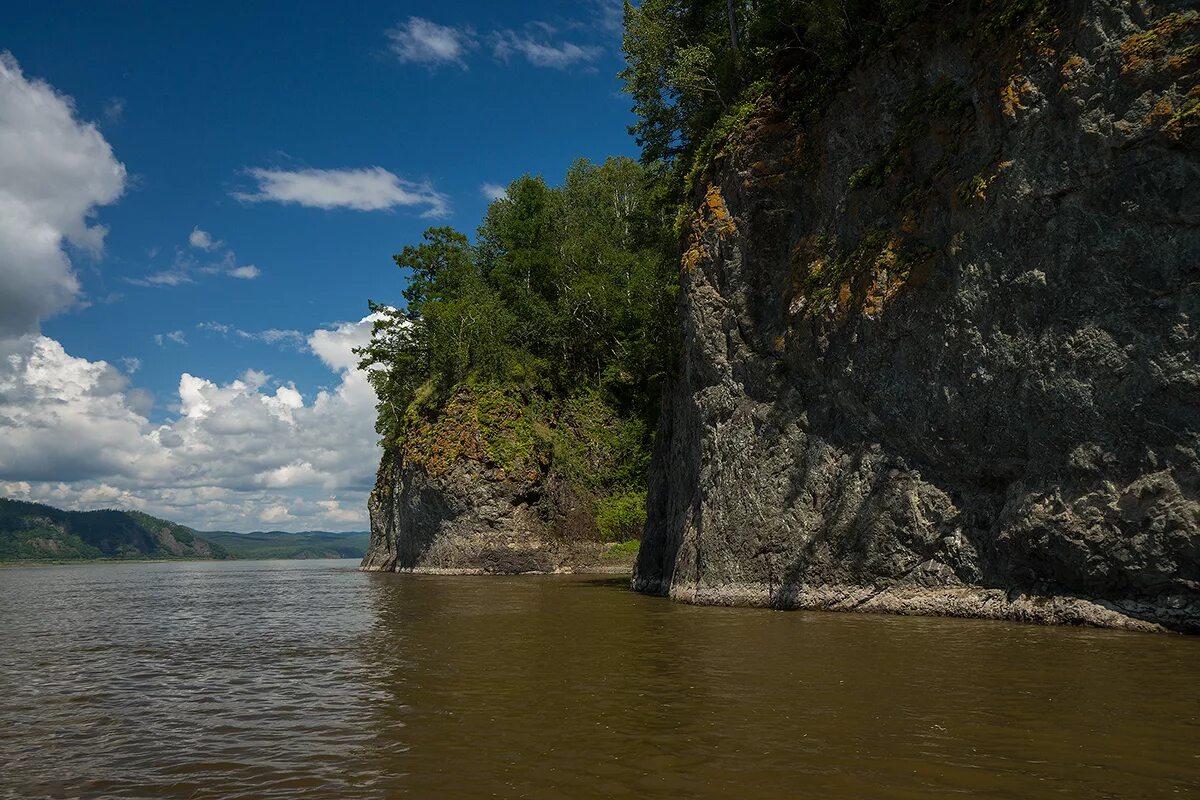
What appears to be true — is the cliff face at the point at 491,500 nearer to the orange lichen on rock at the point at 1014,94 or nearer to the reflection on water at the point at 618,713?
the reflection on water at the point at 618,713

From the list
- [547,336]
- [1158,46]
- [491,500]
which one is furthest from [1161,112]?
[547,336]

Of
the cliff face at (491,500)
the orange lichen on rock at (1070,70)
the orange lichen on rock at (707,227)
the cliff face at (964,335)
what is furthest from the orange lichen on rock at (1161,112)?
the cliff face at (491,500)

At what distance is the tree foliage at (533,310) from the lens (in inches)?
2173

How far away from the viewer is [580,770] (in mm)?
7285

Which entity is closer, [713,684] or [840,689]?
[840,689]

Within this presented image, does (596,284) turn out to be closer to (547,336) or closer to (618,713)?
(547,336)

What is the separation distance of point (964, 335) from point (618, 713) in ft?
45.0

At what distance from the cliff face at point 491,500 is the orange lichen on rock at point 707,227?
2614cm

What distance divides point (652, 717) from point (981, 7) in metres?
19.2

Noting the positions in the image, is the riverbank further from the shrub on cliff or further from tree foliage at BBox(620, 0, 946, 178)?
the shrub on cliff

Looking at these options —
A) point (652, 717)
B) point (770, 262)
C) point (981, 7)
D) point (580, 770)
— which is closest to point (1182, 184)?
point (981, 7)

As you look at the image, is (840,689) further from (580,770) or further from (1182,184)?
(1182,184)

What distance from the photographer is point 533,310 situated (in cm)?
5888

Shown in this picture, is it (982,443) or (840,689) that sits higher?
(982,443)
